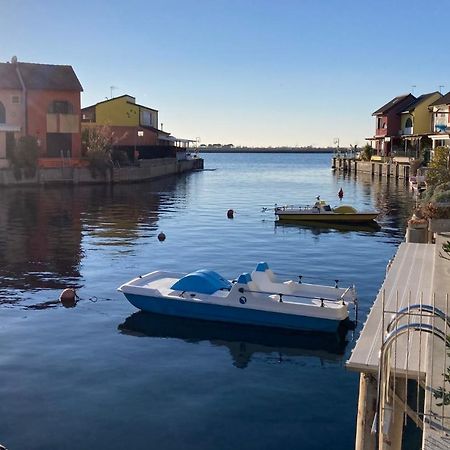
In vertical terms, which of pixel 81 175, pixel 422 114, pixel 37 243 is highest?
pixel 422 114

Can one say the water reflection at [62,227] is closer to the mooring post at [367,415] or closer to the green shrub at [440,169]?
the mooring post at [367,415]

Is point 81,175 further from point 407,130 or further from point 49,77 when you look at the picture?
point 407,130

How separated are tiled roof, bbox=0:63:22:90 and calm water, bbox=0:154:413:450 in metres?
37.6

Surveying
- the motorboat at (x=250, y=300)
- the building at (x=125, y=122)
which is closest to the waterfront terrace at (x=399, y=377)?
the motorboat at (x=250, y=300)

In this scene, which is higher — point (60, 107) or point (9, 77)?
point (9, 77)

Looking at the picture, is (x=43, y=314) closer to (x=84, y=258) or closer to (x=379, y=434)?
(x=84, y=258)

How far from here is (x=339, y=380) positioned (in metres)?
15.5

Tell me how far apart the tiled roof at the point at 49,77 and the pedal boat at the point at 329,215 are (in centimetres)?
3641

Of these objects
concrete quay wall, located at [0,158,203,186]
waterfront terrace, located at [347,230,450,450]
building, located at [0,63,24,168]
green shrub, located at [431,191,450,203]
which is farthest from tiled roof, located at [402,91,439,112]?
waterfront terrace, located at [347,230,450,450]

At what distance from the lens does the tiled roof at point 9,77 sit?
69.4m

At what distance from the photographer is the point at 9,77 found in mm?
70500

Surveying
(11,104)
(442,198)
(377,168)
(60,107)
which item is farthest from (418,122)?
(442,198)

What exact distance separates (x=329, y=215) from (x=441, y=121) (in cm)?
4338

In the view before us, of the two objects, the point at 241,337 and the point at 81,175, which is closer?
the point at 241,337
